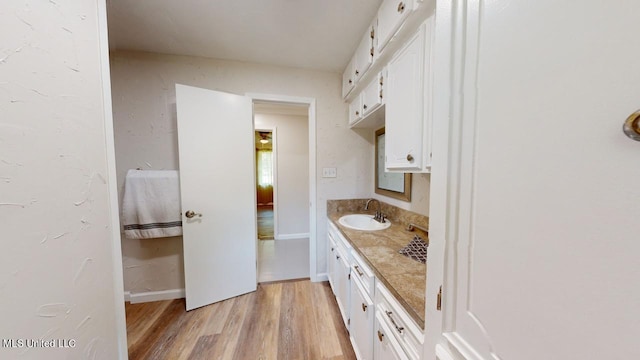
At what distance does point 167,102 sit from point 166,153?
0.47m

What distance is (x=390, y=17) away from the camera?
3.92ft

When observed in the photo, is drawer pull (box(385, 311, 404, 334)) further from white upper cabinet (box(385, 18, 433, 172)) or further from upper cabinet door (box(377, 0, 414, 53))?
upper cabinet door (box(377, 0, 414, 53))

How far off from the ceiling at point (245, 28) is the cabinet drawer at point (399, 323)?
1706 mm

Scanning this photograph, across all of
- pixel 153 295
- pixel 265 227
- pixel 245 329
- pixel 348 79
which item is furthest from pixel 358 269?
pixel 265 227

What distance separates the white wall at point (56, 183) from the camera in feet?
1.77

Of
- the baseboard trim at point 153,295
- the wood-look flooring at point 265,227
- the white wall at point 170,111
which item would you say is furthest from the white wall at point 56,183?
the wood-look flooring at point 265,227

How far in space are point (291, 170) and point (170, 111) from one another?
207 centimetres

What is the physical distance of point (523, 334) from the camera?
1.16 feet

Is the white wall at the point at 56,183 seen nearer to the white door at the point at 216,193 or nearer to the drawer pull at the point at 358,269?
the white door at the point at 216,193

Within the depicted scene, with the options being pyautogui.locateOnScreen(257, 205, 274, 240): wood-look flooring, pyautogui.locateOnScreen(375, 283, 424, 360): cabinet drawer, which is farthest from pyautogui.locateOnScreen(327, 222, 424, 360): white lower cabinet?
pyautogui.locateOnScreen(257, 205, 274, 240): wood-look flooring

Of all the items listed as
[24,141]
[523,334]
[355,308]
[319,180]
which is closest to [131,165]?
[24,141]

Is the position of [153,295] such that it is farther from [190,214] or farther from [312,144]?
[312,144]

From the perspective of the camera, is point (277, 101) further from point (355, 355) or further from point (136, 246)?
point (355, 355)

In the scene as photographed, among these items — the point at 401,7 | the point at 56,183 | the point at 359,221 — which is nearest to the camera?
the point at 56,183
